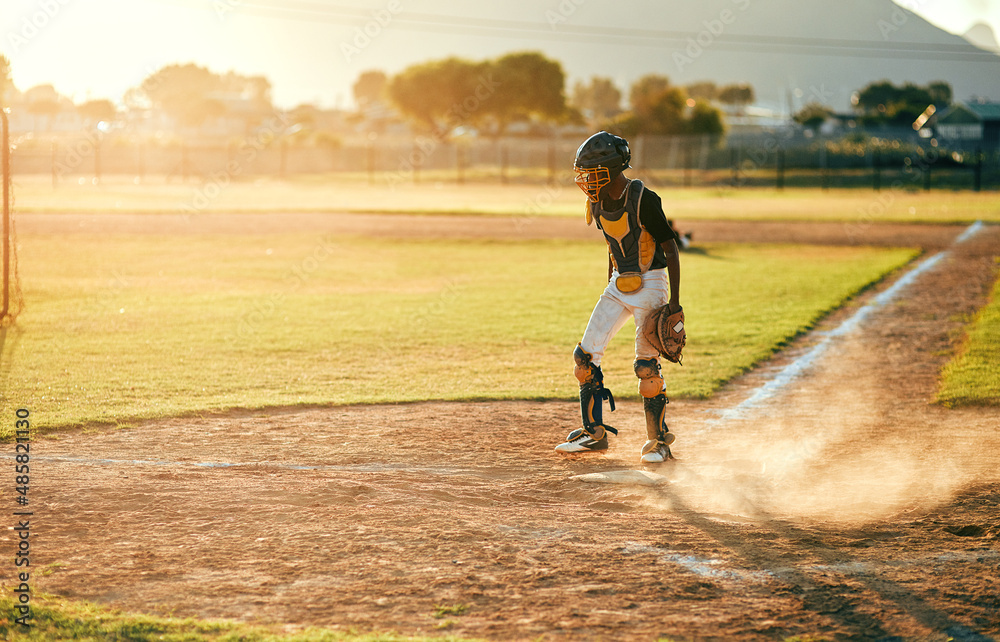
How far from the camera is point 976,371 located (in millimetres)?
9273

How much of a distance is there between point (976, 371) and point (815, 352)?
1812 millimetres

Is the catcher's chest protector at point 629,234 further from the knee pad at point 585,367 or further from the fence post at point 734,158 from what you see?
the fence post at point 734,158

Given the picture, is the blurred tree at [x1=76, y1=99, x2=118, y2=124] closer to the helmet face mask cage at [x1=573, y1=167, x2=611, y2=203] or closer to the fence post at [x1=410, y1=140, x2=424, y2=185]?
the fence post at [x1=410, y1=140, x2=424, y2=185]

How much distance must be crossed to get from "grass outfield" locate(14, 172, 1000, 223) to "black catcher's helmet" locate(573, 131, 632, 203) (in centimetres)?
2404

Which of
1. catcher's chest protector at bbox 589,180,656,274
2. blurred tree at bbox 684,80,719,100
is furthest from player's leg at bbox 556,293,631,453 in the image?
blurred tree at bbox 684,80,719,100

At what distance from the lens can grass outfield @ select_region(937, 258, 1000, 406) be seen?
822 centimetres

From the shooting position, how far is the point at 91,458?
6254 mm

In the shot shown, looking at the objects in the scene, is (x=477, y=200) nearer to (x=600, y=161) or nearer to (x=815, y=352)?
(x=815, y=352)

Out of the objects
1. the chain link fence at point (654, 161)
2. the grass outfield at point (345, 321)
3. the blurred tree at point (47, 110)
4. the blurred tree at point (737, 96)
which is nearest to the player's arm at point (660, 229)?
the grass outfield at point (345, 321)

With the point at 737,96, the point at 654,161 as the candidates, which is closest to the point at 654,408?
the point at 654,161

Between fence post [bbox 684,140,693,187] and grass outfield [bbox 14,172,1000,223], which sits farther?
fence post [bbox 684,140,693,187]

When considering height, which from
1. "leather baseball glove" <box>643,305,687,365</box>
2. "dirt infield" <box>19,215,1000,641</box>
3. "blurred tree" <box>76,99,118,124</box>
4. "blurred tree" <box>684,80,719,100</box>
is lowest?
"dirt infield" <box>19,215,1000,641</box>

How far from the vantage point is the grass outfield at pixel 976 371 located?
8.22 metres

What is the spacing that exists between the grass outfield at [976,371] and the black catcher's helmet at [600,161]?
4137mm
